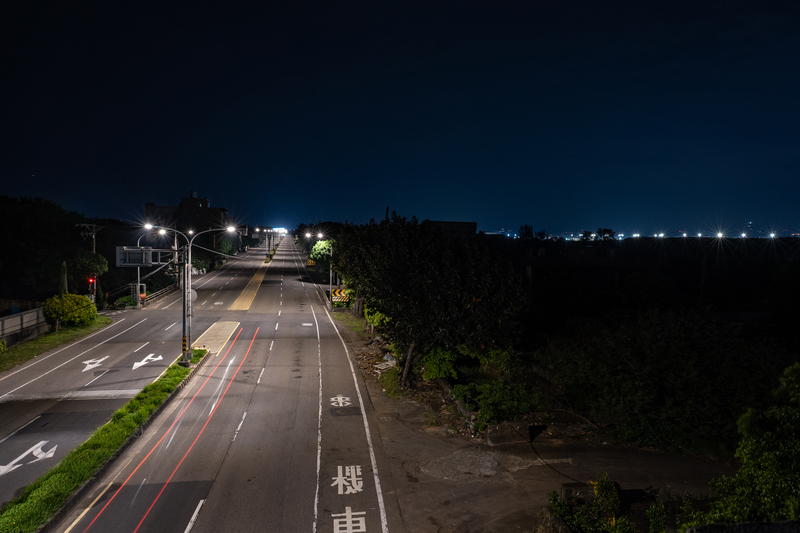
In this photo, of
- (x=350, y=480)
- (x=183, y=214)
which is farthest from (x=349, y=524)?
(x=183, y=214)

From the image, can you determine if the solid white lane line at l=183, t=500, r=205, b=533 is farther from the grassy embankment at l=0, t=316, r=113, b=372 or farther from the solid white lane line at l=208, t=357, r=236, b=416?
the grassy embankment at l=0, t=316, r=113, b=372

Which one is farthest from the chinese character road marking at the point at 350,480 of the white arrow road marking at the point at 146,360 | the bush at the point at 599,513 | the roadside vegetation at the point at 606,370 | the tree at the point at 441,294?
the white arrow road marking at the point at 146,360

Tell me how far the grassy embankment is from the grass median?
13751mm

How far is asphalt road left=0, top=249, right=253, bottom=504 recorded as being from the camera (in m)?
15.8

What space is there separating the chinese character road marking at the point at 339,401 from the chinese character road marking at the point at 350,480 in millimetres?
6457

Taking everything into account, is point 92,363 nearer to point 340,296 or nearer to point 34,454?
point 34,454

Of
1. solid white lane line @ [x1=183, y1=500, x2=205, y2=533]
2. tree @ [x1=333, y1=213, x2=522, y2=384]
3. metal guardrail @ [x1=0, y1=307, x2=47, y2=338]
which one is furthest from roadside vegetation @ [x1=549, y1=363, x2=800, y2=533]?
metal guardrail @ [x1=0, y1=307, x2=47, y2=338]

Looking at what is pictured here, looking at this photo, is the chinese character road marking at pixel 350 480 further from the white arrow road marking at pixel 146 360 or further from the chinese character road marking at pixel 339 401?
the white arrow road marking at pixel 146 360

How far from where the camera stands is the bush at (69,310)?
3628cm

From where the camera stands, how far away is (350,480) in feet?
46.5

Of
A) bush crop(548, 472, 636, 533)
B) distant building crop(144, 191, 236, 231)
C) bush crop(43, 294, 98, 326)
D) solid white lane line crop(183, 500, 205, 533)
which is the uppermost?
distant building crop(144, 191, 236, 231)

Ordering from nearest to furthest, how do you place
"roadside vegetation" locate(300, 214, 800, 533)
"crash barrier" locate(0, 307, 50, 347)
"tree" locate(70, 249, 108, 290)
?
"roadside vegetation" locate(300, 214, 800, 533)
"crash barrier" locate(0, 307, 50, 347)
"tree" locate(70, 249, 108, 290)

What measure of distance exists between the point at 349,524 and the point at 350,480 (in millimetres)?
2355

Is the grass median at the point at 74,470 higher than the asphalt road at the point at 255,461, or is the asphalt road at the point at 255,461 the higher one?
the grass median at the point at 74,470
